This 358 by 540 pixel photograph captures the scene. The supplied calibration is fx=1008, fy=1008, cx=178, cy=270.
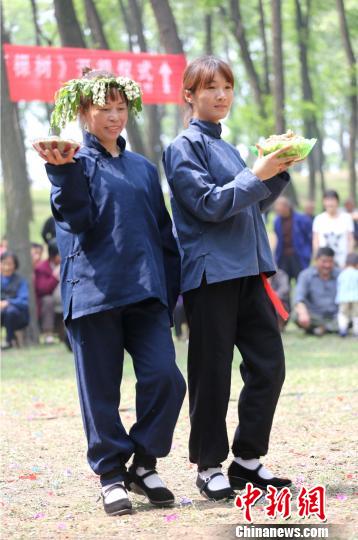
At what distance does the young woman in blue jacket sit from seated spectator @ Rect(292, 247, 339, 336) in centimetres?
891

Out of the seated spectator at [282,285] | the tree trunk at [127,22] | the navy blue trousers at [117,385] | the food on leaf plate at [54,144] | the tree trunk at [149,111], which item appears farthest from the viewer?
the tree trunk at [127,22]

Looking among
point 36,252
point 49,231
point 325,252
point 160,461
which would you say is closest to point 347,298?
point 325,252

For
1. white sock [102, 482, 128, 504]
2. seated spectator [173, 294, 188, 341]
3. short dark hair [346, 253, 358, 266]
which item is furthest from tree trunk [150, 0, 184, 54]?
white sock [102, 482, 128, 504]

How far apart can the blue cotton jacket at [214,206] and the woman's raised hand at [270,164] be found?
38 millimetres

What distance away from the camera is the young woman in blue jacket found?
4578mm

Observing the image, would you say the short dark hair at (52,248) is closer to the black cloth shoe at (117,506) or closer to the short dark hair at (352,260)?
the short dark hair at (352,260)

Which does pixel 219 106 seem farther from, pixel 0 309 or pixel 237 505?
pixel 0 309

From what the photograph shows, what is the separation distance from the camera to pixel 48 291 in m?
15.3

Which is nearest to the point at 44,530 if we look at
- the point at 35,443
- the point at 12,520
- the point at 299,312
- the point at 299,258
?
the point at 12,520

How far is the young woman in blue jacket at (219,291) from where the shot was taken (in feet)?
15.0

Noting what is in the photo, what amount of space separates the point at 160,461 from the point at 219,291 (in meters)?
1.59

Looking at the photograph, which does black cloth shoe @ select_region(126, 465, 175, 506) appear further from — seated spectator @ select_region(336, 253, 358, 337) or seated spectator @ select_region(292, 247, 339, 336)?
seated spectator @ select_region(292, 247, 339, 336)

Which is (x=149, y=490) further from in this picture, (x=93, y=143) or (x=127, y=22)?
(x=127, y=22)

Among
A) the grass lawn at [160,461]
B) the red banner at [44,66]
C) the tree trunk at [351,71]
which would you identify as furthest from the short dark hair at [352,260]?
the tree trunk at [351,71]
